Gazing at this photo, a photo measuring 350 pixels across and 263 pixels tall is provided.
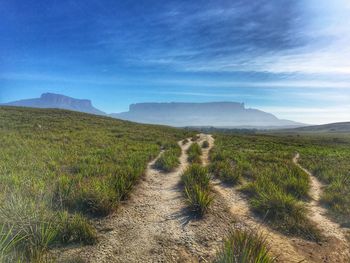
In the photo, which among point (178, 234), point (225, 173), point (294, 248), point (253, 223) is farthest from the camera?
point (225, 173)

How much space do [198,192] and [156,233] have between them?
1787 millimetres

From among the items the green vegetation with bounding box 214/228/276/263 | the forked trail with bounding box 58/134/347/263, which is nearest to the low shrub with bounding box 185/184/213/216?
the forked trail with bounding box 58/134/347/263

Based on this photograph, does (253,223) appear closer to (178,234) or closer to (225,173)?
(178,234)

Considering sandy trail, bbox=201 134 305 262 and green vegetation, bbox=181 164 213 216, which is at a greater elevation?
green vegetation, bbox=181 164 213 216

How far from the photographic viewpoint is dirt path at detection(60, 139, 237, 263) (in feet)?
12.5

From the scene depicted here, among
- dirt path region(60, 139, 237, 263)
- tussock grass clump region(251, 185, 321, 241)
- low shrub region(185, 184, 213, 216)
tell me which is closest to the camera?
dirt path region(60, 139, 237, 263)

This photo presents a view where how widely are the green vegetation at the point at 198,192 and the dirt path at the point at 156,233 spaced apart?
0.82 feet

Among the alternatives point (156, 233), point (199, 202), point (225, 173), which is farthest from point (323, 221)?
point (156, 233)

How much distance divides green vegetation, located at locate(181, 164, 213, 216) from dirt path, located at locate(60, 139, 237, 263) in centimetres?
25

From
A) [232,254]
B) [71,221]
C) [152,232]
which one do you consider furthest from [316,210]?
[71,221]

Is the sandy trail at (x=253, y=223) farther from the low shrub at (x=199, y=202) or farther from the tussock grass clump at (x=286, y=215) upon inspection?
the low shrub at (x=199, y=202)

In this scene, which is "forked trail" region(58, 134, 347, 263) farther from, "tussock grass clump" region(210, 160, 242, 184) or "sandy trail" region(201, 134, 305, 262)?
"tussock grass clump" region(210, 160, 242, 184)

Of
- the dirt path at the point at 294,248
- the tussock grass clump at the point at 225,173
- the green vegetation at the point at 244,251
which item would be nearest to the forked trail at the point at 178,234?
the dirt path at the point at 294,248

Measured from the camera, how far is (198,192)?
5.91 m
